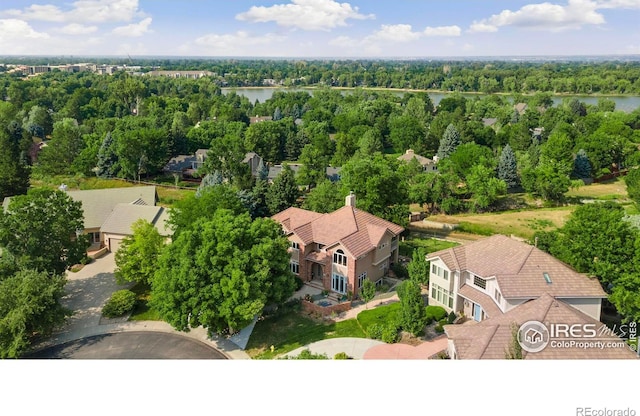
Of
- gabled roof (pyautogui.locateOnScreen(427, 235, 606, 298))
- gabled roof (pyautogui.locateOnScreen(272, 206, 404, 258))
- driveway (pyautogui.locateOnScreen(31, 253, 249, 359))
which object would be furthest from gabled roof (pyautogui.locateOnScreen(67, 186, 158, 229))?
gabled roof (pyautogui.locateOnScreen(427, 235, 606, 298))

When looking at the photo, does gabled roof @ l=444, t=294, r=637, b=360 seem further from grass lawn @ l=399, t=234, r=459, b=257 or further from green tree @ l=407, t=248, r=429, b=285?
grass lawn @ l=399, t=234, r=459, b=257

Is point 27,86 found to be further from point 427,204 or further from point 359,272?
point 359,272

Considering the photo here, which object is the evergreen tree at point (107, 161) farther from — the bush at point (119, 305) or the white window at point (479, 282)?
the white window at point (479, 282)

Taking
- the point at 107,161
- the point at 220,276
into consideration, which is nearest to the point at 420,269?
the point at 220,276

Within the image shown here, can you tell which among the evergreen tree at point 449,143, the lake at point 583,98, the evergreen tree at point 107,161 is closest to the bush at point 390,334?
the evergreen tree at point 107,161

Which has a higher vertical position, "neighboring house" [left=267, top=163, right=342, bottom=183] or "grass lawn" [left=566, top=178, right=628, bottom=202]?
"neighboring house" [left=267, top=163, right=342, bottom=183]

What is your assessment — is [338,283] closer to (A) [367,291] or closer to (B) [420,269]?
(A) [367,291]
